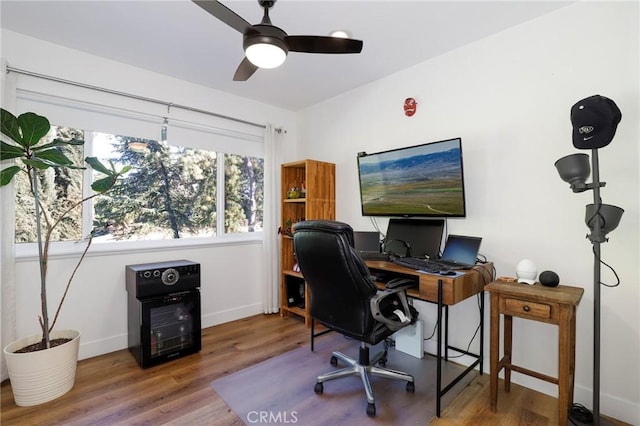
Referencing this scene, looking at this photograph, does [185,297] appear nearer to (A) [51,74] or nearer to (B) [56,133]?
(B) [56,133]

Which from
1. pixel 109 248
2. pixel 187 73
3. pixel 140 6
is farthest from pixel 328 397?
pixel 187 73

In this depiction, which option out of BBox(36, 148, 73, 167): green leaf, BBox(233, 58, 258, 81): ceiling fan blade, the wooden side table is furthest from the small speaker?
BBox(36, 148, 73, 167): green leaf

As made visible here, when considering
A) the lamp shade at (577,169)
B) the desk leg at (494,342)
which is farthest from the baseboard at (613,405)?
the lamp shade at (577,169)

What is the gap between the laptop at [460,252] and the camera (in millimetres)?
2098

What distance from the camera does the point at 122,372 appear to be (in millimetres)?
2268

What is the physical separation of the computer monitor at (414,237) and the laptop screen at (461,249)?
0.09 meters

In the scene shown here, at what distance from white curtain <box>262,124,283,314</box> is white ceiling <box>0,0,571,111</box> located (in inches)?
36.5

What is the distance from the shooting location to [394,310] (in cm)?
193

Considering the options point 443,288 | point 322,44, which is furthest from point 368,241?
point 322,44

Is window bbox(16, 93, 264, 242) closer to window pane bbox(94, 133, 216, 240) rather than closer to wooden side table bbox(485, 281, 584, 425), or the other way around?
window pane bbox(94, 133, 216, 240)

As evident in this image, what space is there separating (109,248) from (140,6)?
1.90m

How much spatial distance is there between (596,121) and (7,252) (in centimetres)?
372

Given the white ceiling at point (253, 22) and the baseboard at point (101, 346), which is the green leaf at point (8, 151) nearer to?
the white ceiling at point (253, 22)

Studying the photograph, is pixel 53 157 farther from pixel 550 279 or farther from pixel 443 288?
pixel 550 279
